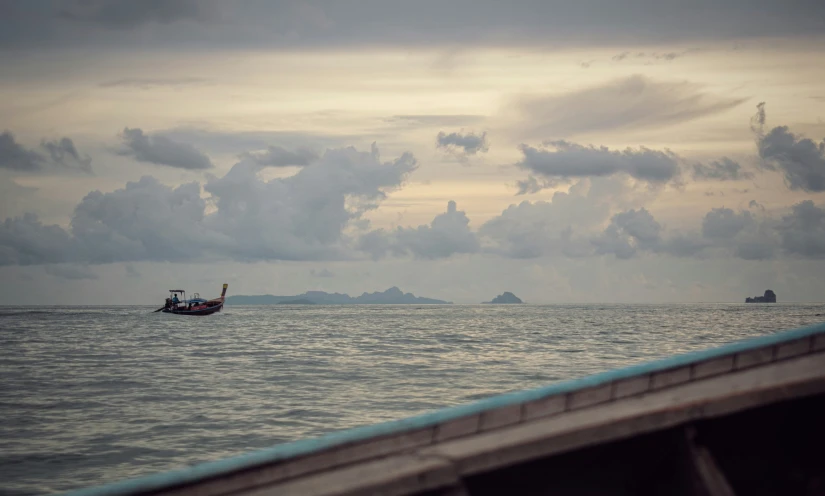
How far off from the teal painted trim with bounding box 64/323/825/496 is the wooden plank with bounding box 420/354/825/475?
0.16 m

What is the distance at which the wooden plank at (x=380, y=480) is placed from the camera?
12.3ft

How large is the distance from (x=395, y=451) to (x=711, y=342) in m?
50.4

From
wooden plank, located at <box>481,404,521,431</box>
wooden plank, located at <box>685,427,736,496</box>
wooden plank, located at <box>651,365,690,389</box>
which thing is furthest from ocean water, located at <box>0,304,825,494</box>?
wooden plank, located at <box>685,427,736,496</box>

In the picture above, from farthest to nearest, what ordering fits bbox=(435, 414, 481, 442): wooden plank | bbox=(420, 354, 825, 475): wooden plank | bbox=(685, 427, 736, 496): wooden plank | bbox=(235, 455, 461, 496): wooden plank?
bbox=(435, 414, 481, 442): wooden plank, bbox=(685, 427, 736, 496): wooden plank, bbox=(420, 354, 825, 475): wooden plank, bbox=(235, 455, 461, 496): wooden plank

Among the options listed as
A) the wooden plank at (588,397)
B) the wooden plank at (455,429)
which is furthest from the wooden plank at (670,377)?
the wooden plank at (455,429)

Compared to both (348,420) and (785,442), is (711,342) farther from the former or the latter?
(785,442)

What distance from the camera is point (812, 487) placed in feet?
14.7

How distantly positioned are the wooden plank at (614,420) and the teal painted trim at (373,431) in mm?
162

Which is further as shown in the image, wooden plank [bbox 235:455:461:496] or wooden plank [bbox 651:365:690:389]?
wooden plank [bbox 651:365:690:389]

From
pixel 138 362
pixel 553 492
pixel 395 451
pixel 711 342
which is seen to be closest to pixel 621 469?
pixel 553 492

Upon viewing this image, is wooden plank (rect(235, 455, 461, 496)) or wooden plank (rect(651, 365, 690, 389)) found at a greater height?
wooden plank (rect(651, 365, 690, 389))

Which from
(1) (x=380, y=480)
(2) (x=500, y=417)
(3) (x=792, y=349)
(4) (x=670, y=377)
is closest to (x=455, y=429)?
(2) (x=500, y=417)

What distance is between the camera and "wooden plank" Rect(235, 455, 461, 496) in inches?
147

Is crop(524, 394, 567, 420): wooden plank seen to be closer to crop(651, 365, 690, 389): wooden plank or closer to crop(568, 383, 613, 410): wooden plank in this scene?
crop(568, 383, 613, 410): wooden plank
